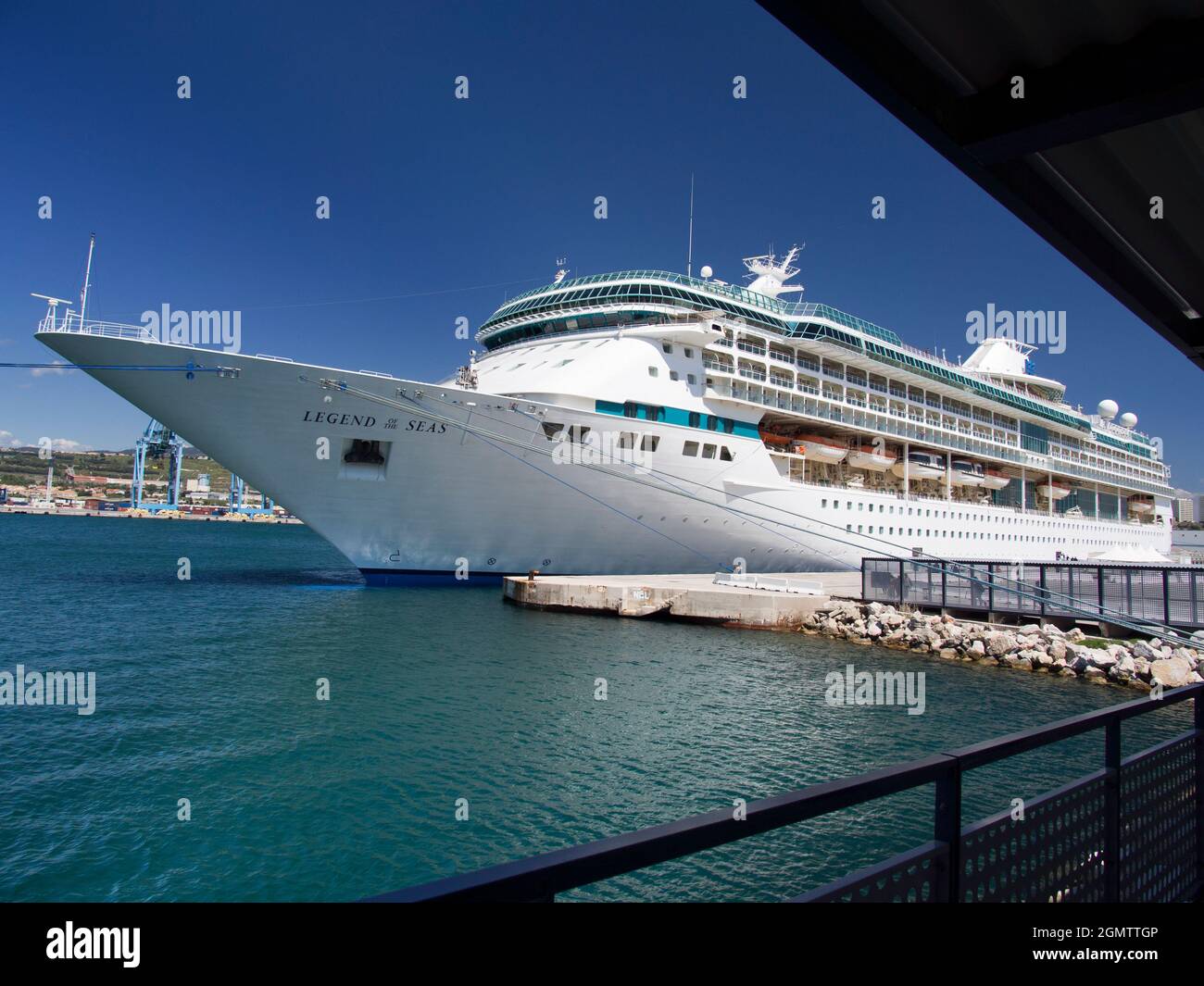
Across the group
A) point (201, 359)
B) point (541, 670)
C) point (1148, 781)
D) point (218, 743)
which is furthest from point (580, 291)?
point (1148, 781)

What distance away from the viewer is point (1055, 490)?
1949 inches

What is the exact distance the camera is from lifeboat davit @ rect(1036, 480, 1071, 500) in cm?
4844

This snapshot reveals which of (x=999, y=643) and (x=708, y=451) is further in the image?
(x=708, y=451)

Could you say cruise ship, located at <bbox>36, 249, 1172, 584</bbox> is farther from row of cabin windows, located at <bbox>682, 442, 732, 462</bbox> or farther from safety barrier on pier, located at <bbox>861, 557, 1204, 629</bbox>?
safety barrier on pier, located at <bbox>861, 557, 1204, 629</bbox>

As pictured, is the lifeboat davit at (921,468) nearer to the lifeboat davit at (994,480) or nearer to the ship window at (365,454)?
the lifeboat davit at (994,480)

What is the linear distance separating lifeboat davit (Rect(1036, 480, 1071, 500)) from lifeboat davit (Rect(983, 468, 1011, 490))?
497 centimetres

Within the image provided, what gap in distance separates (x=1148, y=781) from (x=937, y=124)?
3.19 m

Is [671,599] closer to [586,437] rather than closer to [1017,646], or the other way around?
[586,437]

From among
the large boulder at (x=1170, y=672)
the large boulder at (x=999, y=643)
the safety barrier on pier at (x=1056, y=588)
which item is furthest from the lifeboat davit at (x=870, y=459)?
the large boulder at (x=1170, y=672)

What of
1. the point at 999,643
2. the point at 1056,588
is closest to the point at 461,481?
the point at 999,643

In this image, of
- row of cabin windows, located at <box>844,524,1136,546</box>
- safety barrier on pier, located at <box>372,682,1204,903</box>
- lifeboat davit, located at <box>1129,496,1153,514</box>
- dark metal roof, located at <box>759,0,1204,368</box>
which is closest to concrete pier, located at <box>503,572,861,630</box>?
row of cabin windows, located at <box>844,524,1136,546</box>

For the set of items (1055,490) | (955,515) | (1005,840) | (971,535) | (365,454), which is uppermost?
(1055,490)

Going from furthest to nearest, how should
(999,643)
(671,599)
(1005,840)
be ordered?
(671,599)
(999,643)
(1005,840)

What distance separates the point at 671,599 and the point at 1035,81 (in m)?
20.2
